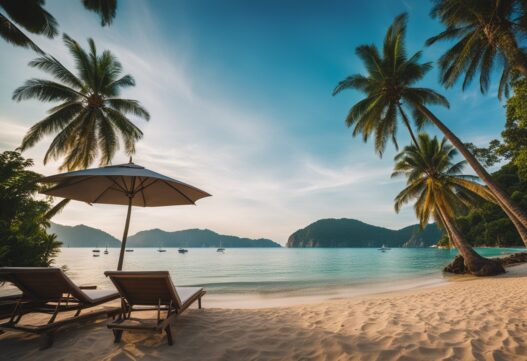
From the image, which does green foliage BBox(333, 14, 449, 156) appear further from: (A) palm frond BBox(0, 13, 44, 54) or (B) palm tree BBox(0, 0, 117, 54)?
(A) palm frond BBox(0, 13, 44, 54)

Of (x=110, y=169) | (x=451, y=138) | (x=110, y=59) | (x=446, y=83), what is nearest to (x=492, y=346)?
(x=110, y=169)

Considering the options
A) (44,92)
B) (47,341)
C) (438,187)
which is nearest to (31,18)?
(44,92)

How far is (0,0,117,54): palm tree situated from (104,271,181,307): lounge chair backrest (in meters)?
9.71

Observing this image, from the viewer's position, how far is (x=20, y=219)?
386 inches

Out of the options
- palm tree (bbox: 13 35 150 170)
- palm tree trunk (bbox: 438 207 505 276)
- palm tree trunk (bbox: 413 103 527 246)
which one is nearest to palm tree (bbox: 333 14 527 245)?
palm tree trunk (bbox: 413 103 527 246)

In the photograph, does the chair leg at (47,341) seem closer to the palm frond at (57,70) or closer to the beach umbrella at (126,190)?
the beach umbrella at (126,190)

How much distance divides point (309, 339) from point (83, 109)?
51.5 feet

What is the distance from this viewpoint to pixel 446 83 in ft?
34.6

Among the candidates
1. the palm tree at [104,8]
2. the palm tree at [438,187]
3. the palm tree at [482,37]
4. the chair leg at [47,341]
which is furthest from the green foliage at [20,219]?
the palm tree at [438,187]

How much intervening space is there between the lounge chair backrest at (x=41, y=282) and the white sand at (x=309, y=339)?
1.87 ft

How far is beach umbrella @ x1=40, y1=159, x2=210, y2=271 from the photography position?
198 inches

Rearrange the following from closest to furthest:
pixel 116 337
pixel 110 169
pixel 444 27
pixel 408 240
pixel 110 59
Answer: pixel 116 337 < pixel 110 169 < pixel 444 27 < pixel 110 59 < pixel 408 240

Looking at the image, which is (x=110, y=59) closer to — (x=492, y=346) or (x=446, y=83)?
(x=446, y=83)

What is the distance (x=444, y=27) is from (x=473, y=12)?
2.50 metres
